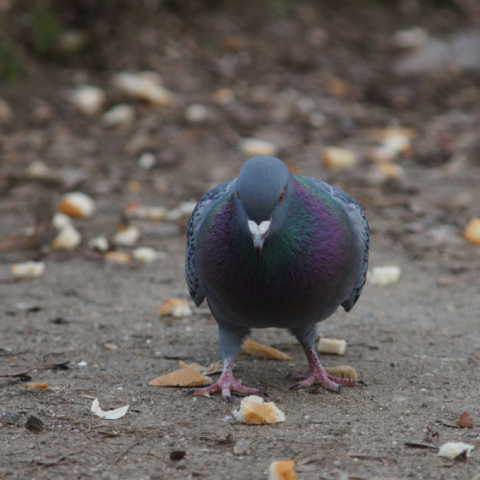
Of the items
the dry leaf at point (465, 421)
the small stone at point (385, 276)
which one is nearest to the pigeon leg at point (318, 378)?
the dry leaf at point (465, 421)

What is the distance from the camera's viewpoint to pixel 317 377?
154 inches

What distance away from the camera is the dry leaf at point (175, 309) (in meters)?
4.87

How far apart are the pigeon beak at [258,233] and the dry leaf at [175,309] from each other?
1930mm

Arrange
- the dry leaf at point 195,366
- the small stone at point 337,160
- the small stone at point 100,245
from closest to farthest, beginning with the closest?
the dry leaf at point 195,366 → the small stone at point 100,245 → the small stone at point 337,160

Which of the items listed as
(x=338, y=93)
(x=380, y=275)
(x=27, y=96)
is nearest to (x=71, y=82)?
(x=27, y=96)

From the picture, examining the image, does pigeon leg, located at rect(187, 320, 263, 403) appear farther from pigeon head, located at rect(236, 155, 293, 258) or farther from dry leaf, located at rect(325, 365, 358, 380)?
pigeon head, located at rect(236, 155, 293, 258)

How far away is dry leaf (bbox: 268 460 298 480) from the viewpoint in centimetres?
258

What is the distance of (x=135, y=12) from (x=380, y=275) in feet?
20.9

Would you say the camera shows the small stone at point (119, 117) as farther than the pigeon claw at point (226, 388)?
Yes

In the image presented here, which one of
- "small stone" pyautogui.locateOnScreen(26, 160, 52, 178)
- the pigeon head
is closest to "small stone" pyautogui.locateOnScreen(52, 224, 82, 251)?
"small stone" pyautogui.locateOnScreen(26, 160, 52, 178)

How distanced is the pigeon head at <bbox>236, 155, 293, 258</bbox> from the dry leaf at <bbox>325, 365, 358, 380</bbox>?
4.04 feet

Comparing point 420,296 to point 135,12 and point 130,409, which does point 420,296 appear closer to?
point 130,409

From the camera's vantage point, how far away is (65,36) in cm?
946

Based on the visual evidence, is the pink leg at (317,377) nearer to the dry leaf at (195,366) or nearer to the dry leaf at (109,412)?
the dry leaf at (195,366)
